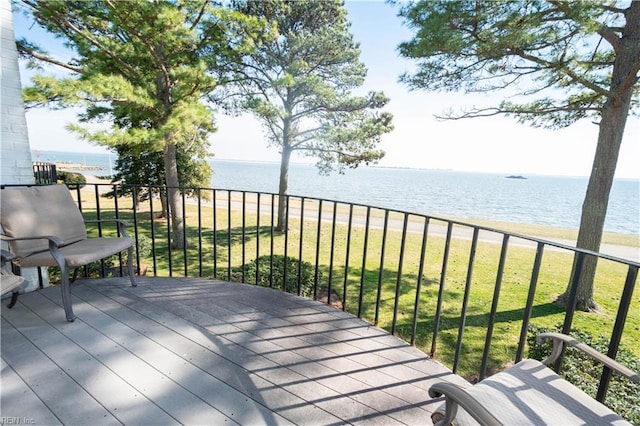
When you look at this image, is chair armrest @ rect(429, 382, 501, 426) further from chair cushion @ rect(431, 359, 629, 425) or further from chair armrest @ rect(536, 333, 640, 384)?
chair armrest @ rect(536, 333, 640, 384)

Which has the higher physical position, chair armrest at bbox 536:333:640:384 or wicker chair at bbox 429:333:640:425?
chair armrest at bbox 536:333:640:384

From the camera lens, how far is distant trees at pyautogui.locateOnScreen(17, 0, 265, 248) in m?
4.55

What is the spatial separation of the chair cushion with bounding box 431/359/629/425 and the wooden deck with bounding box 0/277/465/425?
487mm

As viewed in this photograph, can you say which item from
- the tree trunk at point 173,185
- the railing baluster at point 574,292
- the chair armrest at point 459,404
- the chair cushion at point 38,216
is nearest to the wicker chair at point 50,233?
the chair cushion at point 38,216

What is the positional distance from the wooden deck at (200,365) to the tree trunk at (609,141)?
4087mm

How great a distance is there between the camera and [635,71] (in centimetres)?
370

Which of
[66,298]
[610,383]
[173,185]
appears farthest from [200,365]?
[173,185]

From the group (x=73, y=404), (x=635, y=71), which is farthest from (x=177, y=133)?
(x=635, y=71)

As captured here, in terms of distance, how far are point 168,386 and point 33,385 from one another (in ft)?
2.08

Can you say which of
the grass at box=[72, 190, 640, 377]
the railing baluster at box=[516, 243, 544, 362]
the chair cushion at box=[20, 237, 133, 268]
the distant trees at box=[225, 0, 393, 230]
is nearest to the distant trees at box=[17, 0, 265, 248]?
the distant trees at box=[225, 0, 393, 230]

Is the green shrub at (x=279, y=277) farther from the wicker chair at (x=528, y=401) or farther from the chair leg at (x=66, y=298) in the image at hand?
the wicker chair at (x=528, y=401)

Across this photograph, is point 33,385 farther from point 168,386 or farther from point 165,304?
point 165,304

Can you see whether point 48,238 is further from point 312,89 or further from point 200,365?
point 312,89

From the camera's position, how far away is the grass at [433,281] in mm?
3357
